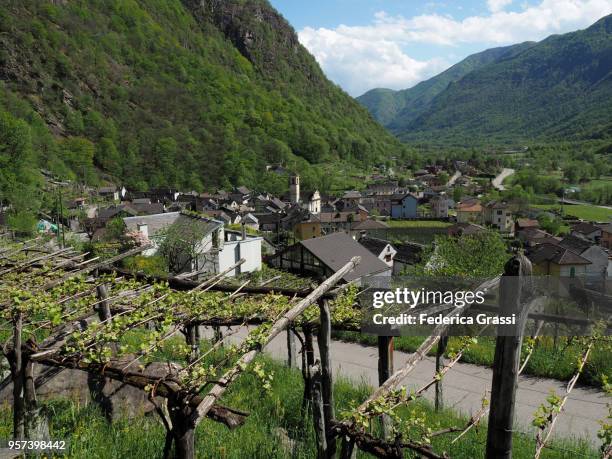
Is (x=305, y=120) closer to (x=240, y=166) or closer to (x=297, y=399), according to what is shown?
(x=240, y=166)

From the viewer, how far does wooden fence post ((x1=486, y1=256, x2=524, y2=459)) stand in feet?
8.92

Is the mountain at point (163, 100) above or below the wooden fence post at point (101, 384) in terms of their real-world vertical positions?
above

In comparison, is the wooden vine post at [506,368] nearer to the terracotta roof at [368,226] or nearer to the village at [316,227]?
the village at [316,227]

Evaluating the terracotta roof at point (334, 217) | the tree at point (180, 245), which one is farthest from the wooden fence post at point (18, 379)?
the terracotta roof at point (334, 217)

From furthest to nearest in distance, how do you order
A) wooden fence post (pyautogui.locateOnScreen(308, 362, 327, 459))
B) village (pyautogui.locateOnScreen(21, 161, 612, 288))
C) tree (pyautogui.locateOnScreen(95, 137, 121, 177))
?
tree (pyautogui.locateOnScreen(95, 137, 121, 177)), village (pyautogui.locateOnScreen(21, 161, 612, 288)), wooden fence post (pyautogui.locateOnScreen(308, 362, 327, 459))

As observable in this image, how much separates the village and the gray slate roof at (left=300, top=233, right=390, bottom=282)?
0.06 metres

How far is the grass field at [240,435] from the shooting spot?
13.8 ft

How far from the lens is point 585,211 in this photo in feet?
270

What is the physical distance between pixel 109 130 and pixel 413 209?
196ft

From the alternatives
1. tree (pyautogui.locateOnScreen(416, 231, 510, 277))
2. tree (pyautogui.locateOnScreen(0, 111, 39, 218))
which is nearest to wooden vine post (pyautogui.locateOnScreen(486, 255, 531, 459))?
tree (pyautogui.locateOnScreen(416, 231, 510, 277))

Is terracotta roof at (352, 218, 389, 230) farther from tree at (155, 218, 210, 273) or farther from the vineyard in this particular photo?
the vineyard

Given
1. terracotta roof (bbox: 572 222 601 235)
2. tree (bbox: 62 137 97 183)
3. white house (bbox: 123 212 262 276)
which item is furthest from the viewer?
tree (bbox: 62 137 97 183)

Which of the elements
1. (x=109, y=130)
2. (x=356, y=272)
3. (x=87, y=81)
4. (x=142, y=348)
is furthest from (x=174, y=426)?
(x=87, y=81)

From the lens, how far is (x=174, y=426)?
320 cm
